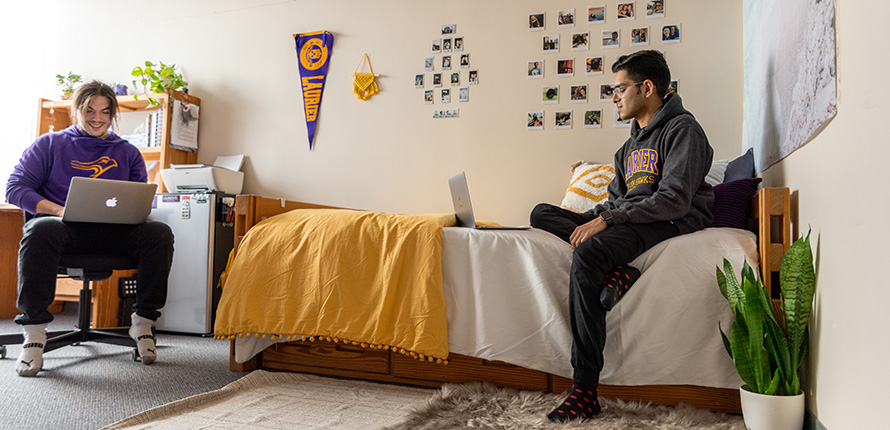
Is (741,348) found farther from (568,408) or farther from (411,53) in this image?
(411,53)

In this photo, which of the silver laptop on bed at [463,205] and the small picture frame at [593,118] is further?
the small picture frame at [593,118]

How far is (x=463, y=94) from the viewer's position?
3.21 m

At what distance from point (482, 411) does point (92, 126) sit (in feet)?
6.57

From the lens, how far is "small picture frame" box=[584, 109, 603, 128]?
294 centimetres

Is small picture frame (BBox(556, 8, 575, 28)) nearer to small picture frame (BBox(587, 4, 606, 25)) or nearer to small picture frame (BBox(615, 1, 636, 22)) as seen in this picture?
small picture frame (BBox(587, 4, 606, 25))

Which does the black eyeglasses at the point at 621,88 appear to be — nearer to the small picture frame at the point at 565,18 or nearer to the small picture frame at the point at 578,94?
the small picture frame at the point at 578,94

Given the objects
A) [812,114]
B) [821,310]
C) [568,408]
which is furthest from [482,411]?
[812,114]

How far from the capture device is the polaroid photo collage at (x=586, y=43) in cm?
288

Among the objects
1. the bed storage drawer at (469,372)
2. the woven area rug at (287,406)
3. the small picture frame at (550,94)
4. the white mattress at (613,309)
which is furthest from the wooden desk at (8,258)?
the small picture frame at (550,94)

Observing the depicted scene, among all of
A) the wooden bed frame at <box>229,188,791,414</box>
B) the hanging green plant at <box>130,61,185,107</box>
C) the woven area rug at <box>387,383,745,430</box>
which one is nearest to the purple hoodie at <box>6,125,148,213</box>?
the wooden bed frame at <box>229,188,791,414</box>

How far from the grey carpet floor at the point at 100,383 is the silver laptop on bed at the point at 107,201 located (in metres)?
0.55

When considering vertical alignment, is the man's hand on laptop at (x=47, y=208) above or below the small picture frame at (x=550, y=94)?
below

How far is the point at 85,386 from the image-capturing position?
186 cm

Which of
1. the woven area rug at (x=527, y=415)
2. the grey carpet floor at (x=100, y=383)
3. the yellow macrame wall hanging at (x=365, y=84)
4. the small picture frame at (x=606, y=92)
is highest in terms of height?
the yellow macrame wall hanging at (x=365, y=84)
